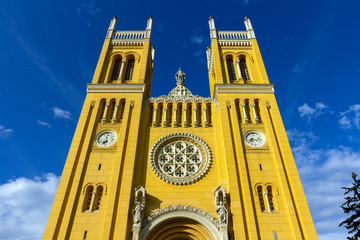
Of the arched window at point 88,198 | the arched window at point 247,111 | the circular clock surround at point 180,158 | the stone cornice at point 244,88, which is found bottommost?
the arched window at point 88,198

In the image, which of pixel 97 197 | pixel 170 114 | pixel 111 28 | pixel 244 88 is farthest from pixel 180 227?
pixel 111 28

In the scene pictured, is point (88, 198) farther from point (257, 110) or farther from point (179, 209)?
point (257, 110)

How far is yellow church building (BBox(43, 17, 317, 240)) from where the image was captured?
15.7 metres

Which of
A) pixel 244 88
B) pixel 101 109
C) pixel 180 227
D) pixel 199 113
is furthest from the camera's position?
pixel 244 88

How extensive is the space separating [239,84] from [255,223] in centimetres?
1182

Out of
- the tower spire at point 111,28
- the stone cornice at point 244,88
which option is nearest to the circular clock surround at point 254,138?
the stone cornice at point 244,88

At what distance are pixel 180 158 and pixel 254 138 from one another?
595 cm

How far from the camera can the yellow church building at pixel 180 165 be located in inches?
620

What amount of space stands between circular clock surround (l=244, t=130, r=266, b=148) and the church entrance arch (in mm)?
6883

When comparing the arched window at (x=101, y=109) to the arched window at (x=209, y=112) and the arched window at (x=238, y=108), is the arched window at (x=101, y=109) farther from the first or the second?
the arched window at (x=238, y=108)

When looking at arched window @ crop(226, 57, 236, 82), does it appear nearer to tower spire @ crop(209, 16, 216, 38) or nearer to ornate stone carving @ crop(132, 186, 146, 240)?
tower spire @ crop(209, 16, 216, 38)

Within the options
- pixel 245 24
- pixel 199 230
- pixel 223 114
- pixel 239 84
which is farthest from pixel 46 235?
pixel 245 24

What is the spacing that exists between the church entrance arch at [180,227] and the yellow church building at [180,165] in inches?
2.4

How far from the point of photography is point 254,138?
2003cm
